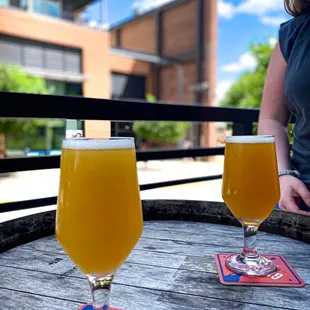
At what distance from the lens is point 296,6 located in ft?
3.67

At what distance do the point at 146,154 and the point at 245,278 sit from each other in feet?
3.69

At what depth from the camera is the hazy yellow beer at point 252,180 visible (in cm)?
65

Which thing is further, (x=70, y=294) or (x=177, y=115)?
(x=177, y=115)

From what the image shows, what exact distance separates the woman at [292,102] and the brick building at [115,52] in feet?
40.6

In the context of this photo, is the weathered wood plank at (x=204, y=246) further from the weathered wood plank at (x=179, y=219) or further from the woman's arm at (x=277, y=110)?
the woman's arm at (x=277, y=110)

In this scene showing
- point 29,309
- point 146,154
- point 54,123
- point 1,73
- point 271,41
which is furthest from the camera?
point 54,123

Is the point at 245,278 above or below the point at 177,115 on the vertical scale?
below

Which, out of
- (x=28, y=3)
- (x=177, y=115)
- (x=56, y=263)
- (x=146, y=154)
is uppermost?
(x=28, y=3)

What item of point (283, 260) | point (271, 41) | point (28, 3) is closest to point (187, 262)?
point (283, 260)

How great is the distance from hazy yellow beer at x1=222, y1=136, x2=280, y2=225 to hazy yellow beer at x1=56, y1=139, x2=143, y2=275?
0.27m

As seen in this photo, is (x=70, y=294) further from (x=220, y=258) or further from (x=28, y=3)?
(x=28, y=3)

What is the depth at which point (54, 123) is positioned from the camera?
12477 millimetres

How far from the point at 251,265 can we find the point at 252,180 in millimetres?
161

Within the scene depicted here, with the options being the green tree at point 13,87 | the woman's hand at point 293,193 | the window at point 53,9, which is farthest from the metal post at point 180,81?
the woman's hand at point 293,193
